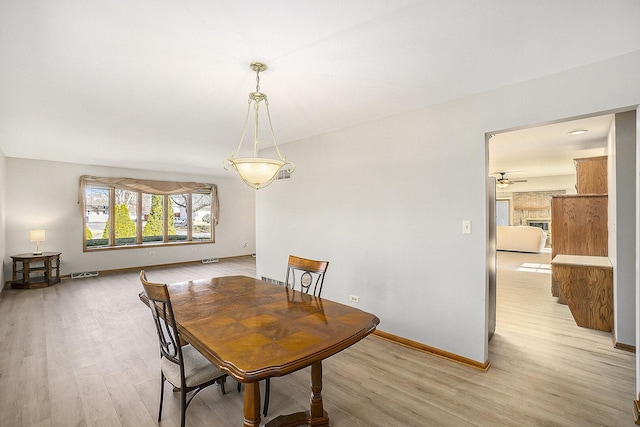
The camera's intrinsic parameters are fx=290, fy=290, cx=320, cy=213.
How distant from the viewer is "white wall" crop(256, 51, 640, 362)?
2295 millimetres

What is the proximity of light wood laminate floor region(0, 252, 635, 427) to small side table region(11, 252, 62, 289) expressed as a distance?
1846 mm

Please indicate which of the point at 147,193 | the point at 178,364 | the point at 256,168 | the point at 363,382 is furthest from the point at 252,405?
the point at 147,193

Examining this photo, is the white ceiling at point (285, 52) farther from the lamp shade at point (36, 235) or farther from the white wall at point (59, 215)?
the white wall at point (59, 215)

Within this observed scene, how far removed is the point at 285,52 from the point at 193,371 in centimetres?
213

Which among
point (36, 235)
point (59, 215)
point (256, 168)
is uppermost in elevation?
point (256, 168)

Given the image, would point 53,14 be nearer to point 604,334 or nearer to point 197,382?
point 197,382

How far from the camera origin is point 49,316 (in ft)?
12.7

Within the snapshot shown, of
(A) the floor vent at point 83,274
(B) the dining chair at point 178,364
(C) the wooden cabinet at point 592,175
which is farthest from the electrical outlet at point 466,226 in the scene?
(A) the floor vent at point 83,274

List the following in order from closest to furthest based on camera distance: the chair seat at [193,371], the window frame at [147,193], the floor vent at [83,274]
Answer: the chair seat at [193,371] → the floor vent at [83,274] → the window frame at [147,193]

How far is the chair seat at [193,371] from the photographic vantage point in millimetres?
1727

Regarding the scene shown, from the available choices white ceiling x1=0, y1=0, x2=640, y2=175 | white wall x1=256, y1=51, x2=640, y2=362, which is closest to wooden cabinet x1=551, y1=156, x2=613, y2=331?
white wall x1=256, y1=51, x2=640, y2=362

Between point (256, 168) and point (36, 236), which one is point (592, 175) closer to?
point (256, 168)

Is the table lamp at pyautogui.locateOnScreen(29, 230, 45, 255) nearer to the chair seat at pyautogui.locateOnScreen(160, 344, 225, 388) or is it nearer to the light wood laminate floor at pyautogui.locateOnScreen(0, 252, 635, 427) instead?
the light wood laminate floor at pyautogui.locateOnScreen(0, 252, 635, 427)

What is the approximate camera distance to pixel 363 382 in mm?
2379
